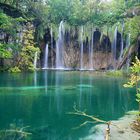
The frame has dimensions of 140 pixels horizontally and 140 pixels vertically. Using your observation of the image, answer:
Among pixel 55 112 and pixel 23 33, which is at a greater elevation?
pixel 23 33

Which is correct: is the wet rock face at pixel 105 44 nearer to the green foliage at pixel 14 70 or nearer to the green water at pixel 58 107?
the green foliage at pixel 14 70

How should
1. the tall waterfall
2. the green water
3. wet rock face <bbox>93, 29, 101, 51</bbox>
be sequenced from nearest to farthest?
the green water → the tall waterfall → wet rock face <bbox>93, 29, 101, 51</bbox>

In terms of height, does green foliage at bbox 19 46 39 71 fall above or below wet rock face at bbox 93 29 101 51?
below

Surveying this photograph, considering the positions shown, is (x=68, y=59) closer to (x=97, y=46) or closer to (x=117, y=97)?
(x=97, y=46)

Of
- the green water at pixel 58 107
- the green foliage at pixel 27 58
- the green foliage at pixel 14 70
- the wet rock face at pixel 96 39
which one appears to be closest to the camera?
the green water at pixel 58 107

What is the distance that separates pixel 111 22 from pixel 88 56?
5.50 m

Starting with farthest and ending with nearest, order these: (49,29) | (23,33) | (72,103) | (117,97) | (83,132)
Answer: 1. (49,29)
2. (23,33)
3. (117,97)
4. (72,103)
5. (83,132)

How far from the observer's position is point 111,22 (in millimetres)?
44500

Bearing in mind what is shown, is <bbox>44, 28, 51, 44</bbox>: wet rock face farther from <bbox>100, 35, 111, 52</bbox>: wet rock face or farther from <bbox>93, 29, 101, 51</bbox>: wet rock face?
<bbox>100, 35, 111, 52</bbox>: wet rock face

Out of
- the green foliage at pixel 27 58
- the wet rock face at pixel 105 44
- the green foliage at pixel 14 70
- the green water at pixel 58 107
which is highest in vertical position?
the wet rock face at pixel 105 44

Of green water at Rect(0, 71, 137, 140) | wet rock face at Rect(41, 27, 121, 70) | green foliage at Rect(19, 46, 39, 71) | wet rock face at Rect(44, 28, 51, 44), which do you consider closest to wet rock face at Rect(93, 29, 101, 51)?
wet rock face at Rect(41, 27, 121, 70)

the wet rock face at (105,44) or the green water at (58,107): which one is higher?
the wet rock face at (105,44)

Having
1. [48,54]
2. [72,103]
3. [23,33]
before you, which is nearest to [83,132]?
[72,103]

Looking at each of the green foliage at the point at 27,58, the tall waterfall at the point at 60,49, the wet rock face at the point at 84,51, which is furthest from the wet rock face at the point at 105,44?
the green foliage at the point at 27,58
